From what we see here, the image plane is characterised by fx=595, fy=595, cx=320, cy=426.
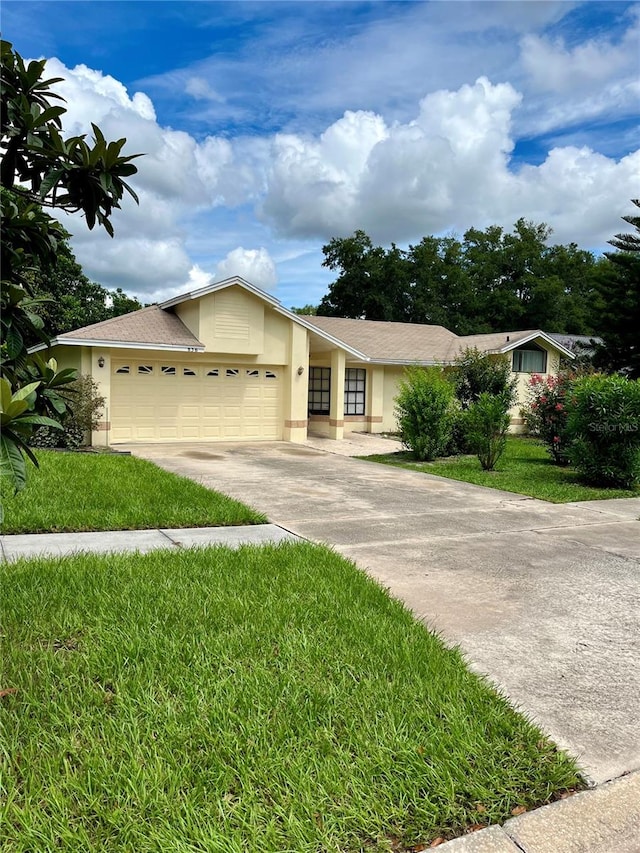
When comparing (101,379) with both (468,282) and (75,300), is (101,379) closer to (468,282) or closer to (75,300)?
(75,300)

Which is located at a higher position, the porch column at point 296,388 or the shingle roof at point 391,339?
the shingle roof at point 391,339

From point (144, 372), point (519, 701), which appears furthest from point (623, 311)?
point (519, 701)

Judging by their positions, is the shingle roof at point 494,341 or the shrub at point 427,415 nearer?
the shrub at point 427,415

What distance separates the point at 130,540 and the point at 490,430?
900cm

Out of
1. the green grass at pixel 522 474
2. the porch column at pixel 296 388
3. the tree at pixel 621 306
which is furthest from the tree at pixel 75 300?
the tree at pixel 621 306

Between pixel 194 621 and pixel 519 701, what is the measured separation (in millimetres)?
2048

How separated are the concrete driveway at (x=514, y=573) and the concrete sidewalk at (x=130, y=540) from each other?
690 millimetres

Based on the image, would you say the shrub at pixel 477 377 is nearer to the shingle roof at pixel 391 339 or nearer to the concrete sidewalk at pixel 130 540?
the shingle roof at pixel 391 339

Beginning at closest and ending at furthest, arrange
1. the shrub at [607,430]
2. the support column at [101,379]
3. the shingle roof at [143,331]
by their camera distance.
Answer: the shrub at [607,430], the shingle roof at [143,331], the support column at [101,379]

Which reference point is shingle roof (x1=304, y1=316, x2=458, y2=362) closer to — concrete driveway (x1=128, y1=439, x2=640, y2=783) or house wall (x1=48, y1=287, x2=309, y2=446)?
house wall (x1=48, y1=287, x2=309, y2=446)

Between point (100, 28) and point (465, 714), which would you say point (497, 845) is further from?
point (100, 28)

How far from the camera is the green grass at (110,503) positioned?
21.9 ft

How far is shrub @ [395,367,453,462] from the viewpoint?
1436cm

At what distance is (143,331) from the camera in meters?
16.0
